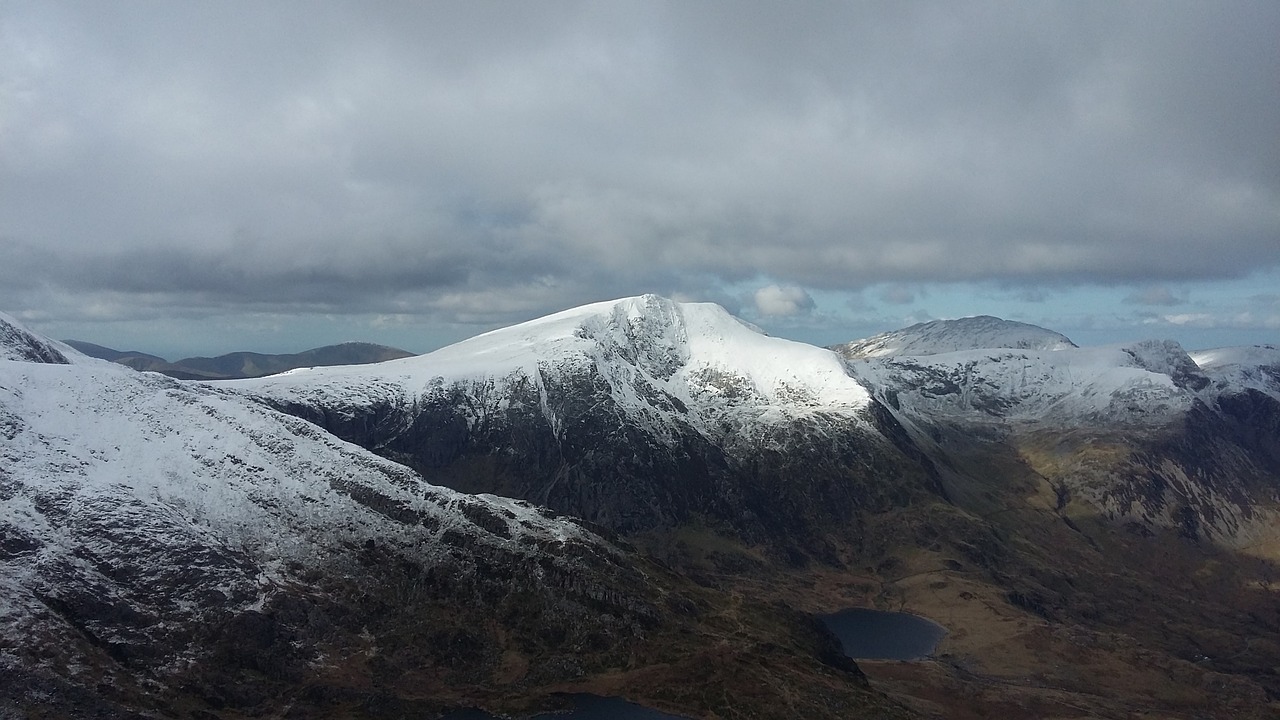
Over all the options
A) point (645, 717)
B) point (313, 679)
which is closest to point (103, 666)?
point (313, 679)

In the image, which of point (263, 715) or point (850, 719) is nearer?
point (263, 715)

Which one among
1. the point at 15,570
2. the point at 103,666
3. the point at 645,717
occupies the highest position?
the point at 15,570

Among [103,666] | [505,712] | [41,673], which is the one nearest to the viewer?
[41,673]

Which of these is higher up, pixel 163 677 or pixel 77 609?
pixel 77 609

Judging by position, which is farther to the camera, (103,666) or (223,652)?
(223,652)

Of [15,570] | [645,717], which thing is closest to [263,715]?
[15,570]

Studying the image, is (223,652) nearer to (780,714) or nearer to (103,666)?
(103,666)

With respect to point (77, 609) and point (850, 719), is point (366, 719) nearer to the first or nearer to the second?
point (77, 609)

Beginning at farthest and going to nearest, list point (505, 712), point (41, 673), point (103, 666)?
point (505, 712) < point (103, 666) < point (41, 673)

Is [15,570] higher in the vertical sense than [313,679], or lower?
higher
